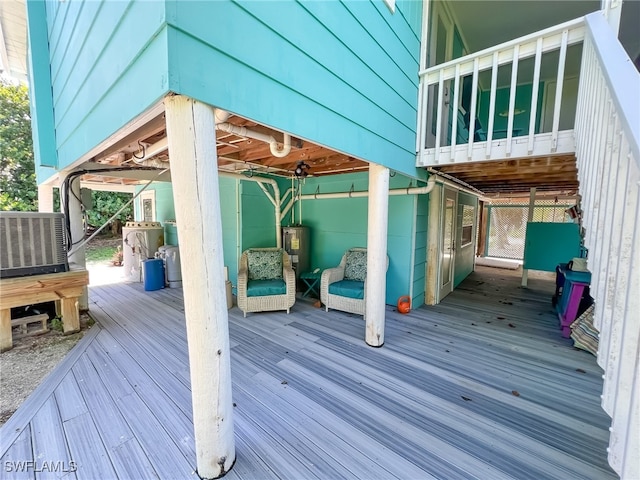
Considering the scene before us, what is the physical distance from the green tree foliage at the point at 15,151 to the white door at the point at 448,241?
486 inches

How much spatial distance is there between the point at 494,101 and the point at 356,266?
284 centimetres

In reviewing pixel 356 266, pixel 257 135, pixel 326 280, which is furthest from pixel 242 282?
pixel 257 135

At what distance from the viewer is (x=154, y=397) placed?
7.24ft

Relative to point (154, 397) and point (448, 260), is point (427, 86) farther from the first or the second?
point (154, 397)

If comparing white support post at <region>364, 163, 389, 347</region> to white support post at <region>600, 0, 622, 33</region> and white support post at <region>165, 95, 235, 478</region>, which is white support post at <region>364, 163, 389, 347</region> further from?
white support post at <region>600, 0, 622, 33</region>

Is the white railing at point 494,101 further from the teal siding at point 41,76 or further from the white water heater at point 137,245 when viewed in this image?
the white water heater at point 137,245

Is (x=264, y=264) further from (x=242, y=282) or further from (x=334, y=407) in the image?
(x=334, y=407)

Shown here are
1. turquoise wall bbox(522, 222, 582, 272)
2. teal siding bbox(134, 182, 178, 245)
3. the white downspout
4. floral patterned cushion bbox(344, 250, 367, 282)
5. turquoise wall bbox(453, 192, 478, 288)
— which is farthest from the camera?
teal siding bbox(134, 182, 178, 245)

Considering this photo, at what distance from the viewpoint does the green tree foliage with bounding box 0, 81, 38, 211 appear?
27.0ft

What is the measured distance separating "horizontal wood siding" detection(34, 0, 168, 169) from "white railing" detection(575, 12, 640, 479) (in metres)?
1.90

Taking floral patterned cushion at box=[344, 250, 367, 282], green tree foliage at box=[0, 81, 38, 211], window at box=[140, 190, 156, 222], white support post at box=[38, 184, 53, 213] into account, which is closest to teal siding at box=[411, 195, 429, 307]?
floral patterned cushion at box=[344, 250, 367, 282]

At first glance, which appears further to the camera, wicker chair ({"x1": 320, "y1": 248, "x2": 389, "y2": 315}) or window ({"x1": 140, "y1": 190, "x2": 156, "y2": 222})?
window ({"x1": 140, "y1": 190, "x2": 156, "y2": 222})

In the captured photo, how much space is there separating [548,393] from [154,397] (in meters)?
3.41

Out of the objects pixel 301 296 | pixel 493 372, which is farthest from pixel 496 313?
pixel 301 296
